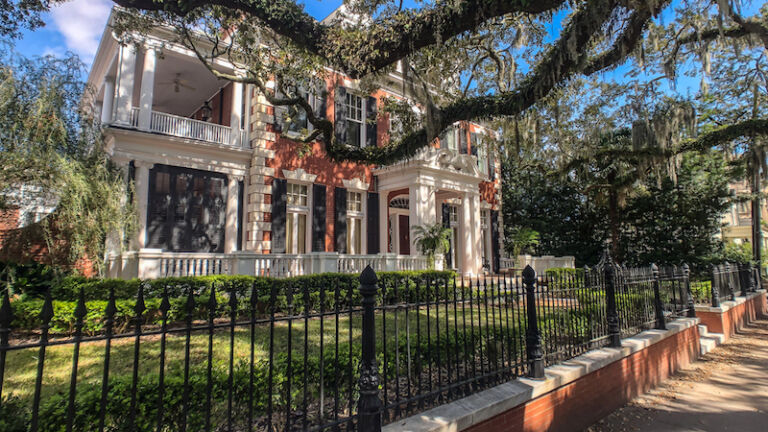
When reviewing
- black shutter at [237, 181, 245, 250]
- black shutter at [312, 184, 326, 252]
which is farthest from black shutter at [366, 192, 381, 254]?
black shutter at [237, 181, 245, 250]

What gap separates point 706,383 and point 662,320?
3.74 feet

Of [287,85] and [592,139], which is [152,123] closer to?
[287,85]

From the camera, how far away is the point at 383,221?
1653 centimetres

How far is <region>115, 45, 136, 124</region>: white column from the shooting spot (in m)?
11.4

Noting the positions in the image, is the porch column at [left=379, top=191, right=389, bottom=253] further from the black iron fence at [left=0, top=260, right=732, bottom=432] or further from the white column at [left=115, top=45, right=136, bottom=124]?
the white column at [left=115, top=45, right=136, bottom=124]

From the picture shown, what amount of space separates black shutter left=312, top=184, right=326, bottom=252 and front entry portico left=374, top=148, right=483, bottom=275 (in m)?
2.73

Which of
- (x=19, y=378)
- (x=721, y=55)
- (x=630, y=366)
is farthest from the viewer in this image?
(x=721, y=55)

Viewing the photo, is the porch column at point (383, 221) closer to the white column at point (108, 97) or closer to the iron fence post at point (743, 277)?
the white column at point (108, 97)

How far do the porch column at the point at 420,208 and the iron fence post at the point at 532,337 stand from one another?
10.2 meters

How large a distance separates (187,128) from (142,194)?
2.72 m

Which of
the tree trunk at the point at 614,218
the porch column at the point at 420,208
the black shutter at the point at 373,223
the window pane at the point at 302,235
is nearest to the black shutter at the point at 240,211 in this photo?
the window pane at the point at 302,235

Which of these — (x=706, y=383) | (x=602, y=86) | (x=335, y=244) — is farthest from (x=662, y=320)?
(x=602, y=86)

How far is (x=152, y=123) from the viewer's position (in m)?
12.3

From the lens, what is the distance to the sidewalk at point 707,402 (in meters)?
5.08
